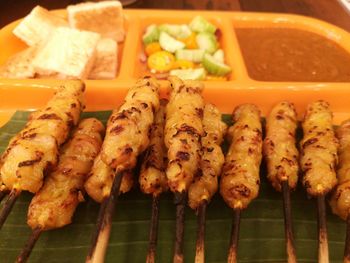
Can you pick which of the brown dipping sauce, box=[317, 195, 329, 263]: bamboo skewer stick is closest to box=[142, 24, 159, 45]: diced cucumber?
the brown dipping sauce

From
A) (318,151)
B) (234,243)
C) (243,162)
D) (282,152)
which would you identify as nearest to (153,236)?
(234,243)

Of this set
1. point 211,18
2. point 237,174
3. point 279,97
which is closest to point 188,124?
point 237,174

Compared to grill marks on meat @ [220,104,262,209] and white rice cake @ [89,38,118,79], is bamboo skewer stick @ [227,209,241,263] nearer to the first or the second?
grill marks on meat @ [220,104,262,209]

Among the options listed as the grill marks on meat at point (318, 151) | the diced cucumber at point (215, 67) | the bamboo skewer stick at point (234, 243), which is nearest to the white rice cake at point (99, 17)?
the diced cucumber at point (215, 67)

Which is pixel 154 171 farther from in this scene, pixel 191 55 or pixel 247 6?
pixel 247 6

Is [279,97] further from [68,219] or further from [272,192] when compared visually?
[68,219]

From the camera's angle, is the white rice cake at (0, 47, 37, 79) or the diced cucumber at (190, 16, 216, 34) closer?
the white rice cake at (0, 47, 37, 79)
